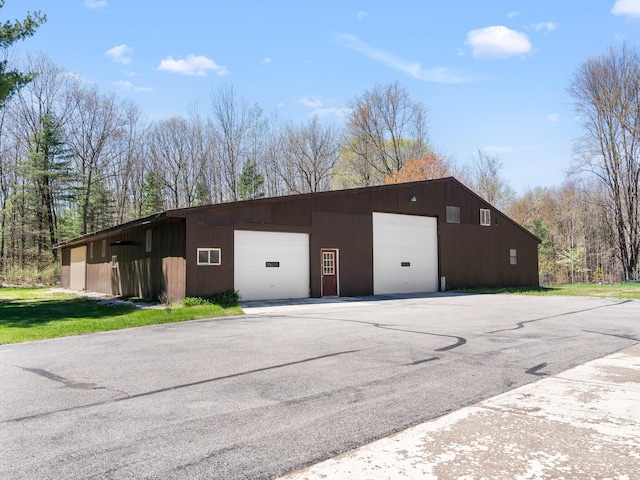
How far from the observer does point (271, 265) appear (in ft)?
56.2

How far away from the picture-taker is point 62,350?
791 centimetres

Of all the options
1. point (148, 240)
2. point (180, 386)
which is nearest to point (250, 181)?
point (148, 240)

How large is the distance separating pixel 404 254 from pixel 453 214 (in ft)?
12.5

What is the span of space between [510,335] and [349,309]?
6.08 m

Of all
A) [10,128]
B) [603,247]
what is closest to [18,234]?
[10,128]

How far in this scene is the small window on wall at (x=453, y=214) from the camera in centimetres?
2319

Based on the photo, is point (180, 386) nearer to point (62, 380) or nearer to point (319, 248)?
point (62, 380)

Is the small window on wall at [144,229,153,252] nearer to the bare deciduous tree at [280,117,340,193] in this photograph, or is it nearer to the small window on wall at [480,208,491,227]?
the small window on wall at [480,208,491,227]

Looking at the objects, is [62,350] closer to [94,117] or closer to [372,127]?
[372,127]

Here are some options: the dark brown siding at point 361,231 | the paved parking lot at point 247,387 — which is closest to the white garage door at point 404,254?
the dark brown siding at point 361,231

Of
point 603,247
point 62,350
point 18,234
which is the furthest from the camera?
point 603,247

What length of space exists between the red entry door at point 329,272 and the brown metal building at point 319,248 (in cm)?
4

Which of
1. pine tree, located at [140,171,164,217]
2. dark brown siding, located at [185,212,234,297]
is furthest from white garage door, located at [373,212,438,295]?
pine tree, located at [140,171,164,217]

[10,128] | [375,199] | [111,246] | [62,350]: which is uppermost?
[10,128]
